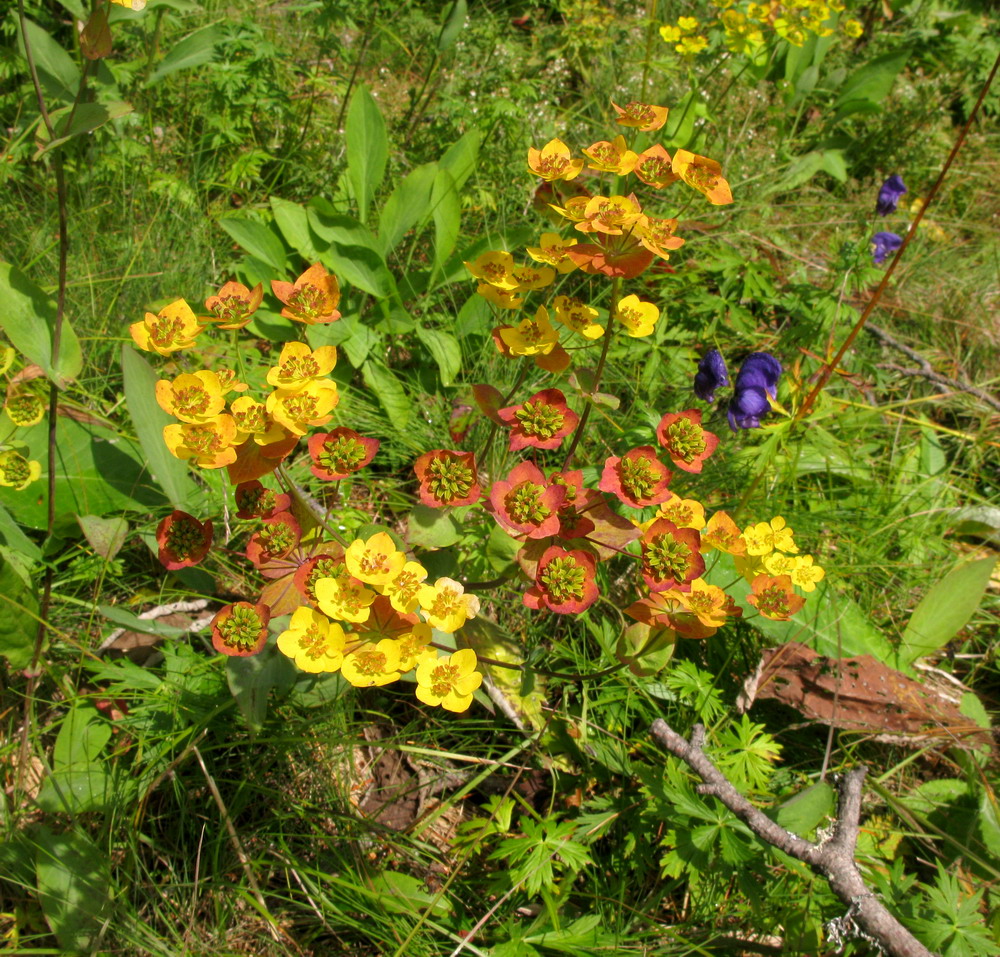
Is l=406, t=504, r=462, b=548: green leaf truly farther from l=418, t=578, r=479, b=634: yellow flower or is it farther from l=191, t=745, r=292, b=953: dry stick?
l=191, t=745, r=292, b=953: dry stick

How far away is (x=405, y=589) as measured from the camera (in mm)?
1156

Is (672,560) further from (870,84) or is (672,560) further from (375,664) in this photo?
(870,84)

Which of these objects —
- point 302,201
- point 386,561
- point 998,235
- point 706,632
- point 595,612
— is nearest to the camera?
point 386,561

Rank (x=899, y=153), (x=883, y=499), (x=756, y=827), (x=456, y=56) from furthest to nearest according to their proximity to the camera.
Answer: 1. (x=899, y=153)
2. (x=456, y=56)
3. (x=883, y=499)
4. (x=756, y=827)

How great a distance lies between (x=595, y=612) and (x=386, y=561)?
880mm

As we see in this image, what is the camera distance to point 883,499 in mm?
2314

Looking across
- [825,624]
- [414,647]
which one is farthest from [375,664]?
[825,624]

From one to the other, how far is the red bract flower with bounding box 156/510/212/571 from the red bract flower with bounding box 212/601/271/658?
14 cm

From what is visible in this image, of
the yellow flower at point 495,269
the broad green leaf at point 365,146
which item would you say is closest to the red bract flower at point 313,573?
the yellow flower at point 495,269

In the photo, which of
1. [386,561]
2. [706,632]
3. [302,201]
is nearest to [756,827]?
[706,632]

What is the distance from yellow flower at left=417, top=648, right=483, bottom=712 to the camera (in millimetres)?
1165

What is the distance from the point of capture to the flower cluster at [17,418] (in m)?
1.56

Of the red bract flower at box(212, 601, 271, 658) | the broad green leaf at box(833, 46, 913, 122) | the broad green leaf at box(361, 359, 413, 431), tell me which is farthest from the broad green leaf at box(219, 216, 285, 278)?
the broad green leaf at box(833, 46, 913, 122)

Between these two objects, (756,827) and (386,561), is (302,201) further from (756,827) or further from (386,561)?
(756,827)
